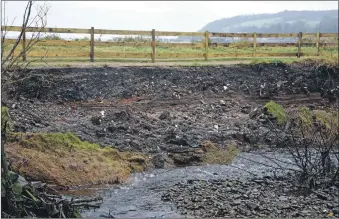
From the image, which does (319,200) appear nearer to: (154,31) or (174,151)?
(174,151)

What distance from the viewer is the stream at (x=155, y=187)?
7.86 m

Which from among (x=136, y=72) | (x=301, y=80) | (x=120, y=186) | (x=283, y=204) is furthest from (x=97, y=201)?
(x=301, y=80)

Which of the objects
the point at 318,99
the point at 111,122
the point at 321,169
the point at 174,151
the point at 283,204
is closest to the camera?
the point at 283,204

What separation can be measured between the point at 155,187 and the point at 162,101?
6.65 m

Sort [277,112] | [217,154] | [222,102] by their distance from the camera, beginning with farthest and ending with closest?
[222,102] < [277,112] < [217,154]

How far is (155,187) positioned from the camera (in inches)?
369

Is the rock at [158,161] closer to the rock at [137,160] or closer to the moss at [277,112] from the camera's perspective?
the rock at [137,160]

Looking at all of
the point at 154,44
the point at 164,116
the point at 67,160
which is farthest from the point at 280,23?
the point at 67,160

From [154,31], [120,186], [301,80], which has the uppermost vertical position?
[154,31]

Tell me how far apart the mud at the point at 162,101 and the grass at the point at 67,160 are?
0.86 meters

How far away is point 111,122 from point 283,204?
6.37 m

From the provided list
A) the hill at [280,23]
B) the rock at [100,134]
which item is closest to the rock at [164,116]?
the rock at [100,134]

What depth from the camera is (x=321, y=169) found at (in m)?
9.10

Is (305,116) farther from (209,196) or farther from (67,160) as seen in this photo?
(67,160)
